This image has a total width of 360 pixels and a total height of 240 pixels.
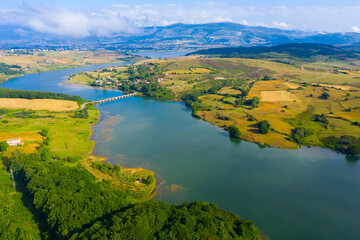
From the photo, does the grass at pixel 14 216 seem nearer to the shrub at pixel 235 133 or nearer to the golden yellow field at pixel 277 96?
the shrub at pixel 235 133

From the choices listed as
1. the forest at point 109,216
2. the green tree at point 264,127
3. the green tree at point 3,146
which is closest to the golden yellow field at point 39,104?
the green tree at point 3,146

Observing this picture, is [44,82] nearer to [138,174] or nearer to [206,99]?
[206,99]

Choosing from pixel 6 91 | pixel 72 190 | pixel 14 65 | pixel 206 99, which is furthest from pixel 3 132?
pixel 14 65

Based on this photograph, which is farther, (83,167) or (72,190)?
(83,167)

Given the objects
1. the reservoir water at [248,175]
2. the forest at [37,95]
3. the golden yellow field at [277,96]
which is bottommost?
the reservoir water at [248,175]

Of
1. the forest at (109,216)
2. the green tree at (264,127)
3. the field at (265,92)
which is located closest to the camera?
the forest at (109,216)

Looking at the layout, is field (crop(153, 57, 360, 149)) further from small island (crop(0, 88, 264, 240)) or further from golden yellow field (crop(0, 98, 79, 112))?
golden yellow field (crop(0, 98, 79, 112))

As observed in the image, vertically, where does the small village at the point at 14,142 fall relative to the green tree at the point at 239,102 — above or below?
above

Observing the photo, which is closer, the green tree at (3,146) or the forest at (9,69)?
the green tree at (3,146)
